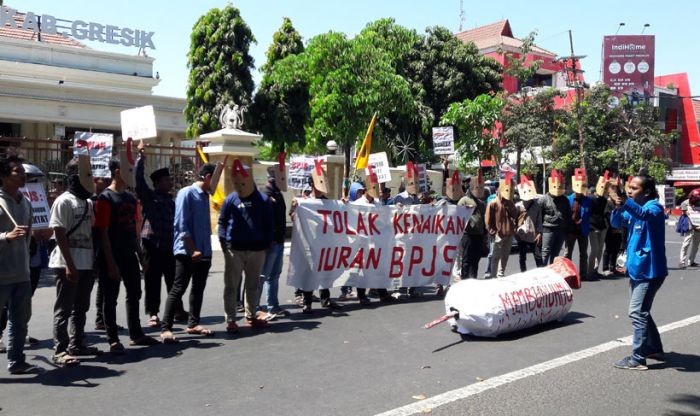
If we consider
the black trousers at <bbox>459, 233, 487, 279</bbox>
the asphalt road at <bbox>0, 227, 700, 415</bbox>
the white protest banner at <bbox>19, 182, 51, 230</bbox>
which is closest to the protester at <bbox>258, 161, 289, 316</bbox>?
the asphalt road at <bbox>0, 227, 700, 415</bbox>

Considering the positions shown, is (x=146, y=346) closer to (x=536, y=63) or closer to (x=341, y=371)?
(x=341, y=371)

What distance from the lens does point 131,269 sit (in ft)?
22.4

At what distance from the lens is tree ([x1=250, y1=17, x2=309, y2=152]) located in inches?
1215

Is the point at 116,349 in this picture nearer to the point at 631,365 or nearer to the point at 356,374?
the point at 356,374

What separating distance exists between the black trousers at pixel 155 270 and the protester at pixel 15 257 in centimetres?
185

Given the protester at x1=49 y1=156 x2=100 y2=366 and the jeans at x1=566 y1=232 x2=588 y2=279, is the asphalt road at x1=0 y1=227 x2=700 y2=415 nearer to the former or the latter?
the protester at x1=49 y1=156 x2=100 y2=366

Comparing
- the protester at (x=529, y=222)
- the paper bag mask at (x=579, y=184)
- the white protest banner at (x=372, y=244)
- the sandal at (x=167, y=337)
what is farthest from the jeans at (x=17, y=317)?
the paper bag mask at (x=579, y=184)

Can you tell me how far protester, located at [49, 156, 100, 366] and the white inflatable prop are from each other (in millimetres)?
3503

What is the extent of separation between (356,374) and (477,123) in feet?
71.2

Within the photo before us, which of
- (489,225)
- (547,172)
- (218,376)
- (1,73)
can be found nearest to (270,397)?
(218,376)

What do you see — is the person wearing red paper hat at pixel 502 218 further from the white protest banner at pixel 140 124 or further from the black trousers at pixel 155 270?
the white protest banner at pixel 140 124

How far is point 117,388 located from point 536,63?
85.2 ft

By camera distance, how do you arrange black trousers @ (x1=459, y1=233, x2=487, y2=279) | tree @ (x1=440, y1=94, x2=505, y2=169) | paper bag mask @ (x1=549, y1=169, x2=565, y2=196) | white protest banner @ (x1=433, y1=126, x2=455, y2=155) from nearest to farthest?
1. black trousers @ (x1=459, y1=233, x2=487, y2=279)
2. paper bag mask @ (x1=549, y1=169, x2=565, y2=196)
3. white protest banner @ (x1=433, y1=126, x2=455, y2=155)
4. tree @ (x1=440, y1=94, x2=505, y2=169)

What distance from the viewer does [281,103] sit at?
102 ft
